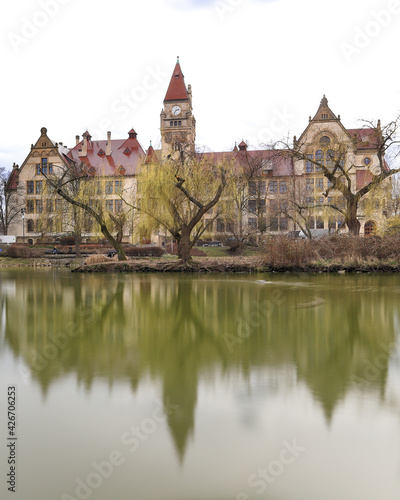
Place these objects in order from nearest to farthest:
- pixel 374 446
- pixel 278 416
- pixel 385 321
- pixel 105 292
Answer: pixel 374 446 → pixel 278 416 → pixel 385 321 → pixel 105 292

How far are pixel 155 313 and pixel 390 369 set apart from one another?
15.8ft

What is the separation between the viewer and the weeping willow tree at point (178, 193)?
72.2 feet

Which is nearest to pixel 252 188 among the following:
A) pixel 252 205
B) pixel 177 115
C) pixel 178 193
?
pixel 252 205

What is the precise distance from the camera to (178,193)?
75.4 ft

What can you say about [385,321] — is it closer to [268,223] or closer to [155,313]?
[155,313]

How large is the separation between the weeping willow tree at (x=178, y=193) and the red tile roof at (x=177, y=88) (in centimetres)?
4840

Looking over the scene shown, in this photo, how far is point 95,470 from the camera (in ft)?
8.40

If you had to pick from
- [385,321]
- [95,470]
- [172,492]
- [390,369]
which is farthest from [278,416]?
[385,321]

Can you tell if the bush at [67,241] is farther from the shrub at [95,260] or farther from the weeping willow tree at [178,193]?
the weeping willow tree at [178,193]

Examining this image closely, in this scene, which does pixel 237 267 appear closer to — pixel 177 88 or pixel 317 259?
pixel 317 259

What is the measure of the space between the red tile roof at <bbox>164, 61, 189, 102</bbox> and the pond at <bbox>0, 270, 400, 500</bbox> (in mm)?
66930

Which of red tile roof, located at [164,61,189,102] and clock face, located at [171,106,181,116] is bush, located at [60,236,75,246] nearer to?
clock face, located at [171,106,181,116]

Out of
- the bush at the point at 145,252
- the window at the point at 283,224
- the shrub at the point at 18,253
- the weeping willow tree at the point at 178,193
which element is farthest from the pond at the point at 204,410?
the window at the point at 283,224

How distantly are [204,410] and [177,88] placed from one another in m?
72.4
